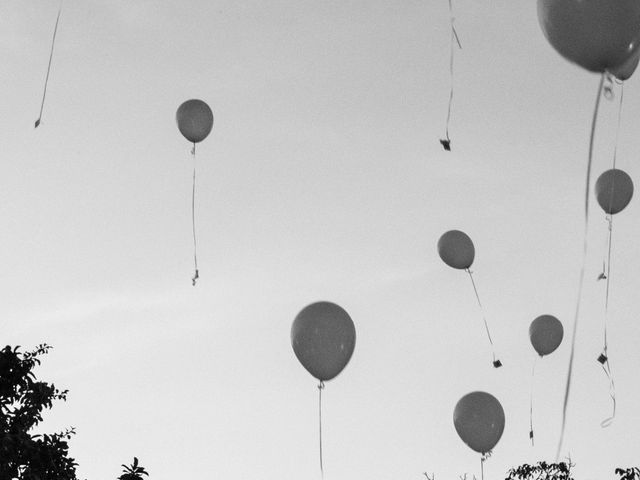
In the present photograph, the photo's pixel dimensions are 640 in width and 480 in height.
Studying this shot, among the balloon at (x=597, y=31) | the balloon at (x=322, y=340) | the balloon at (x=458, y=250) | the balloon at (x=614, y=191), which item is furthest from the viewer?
the balloon at (x=458, y=250)

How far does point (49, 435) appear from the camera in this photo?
13930 millimetres

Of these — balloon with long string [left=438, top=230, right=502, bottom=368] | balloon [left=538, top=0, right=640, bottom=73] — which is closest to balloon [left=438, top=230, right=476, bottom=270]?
balloon with long string [left=438, top=230, right=502, bottom=368]

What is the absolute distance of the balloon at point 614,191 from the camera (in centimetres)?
845

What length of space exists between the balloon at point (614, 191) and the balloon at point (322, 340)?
2.97 meters

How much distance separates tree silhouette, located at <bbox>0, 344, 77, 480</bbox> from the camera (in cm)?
1302

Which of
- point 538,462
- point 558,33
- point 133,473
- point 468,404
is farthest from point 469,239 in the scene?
point 538,462

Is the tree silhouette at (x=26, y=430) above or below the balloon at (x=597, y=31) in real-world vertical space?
above

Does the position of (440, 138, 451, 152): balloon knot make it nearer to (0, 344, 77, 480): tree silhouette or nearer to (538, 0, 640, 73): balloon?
(538, 0, 640, 73): balloon

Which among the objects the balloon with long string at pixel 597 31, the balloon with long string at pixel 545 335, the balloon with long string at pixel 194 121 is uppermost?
the balloon with long string at pixel 194 121

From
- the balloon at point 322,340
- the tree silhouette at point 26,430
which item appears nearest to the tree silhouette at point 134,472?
the tree silhouette at point 26,430

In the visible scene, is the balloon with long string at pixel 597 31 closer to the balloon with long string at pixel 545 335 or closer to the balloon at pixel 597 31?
the balloon at pixel 597 31

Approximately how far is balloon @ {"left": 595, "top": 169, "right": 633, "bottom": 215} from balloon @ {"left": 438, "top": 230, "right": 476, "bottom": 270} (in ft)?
5.19

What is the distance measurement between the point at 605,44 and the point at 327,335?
3291 millimetres

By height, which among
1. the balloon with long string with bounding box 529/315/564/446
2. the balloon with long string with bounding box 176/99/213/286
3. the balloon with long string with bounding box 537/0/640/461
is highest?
the balloon with long string with bounding box 176/99/213/286
